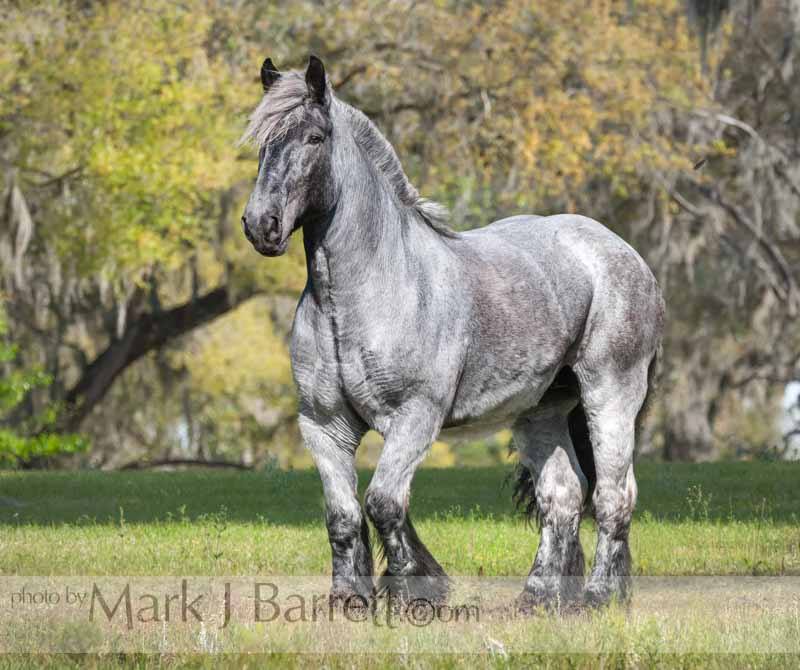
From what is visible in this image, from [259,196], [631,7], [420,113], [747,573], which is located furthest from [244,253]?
[259,196]

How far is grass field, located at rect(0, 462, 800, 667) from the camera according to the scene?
595 cm

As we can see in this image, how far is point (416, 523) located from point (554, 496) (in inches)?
118

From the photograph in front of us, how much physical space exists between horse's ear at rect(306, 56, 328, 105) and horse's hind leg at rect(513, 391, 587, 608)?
240 cm

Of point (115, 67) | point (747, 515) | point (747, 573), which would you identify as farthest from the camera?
point (115, 67)

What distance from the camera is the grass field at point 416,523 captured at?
234 inches

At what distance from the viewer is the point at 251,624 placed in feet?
20.7

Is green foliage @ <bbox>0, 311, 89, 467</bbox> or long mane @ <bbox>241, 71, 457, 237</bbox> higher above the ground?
long mane @ <bbox>241, 71, 457, 237</bbox>

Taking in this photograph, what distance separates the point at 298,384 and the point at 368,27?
16.1m

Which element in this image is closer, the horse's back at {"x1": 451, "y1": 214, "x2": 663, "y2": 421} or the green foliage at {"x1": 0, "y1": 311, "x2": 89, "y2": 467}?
the horse's back at {"x1": 451, "y1": 214, "x2": 663, "y2": 421}

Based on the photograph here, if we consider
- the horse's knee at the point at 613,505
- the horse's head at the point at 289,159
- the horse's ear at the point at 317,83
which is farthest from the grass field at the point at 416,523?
the horse's ear at the point at 317,83

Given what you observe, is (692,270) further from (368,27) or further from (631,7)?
(368,27)

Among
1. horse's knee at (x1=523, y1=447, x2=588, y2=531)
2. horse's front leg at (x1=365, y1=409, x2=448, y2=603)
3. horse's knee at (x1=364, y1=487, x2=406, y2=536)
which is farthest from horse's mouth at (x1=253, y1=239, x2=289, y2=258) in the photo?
horse's knee at (x1=523, y1=447, x2=588, y2=531)

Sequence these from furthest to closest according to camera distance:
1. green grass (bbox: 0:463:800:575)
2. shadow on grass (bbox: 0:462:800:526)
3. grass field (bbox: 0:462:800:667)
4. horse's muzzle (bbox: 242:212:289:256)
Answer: shadow on grass (bbox: 0:462:800:526) < green grass (bbox: 0:463:800:575) < horse's muzzle (bbox: 242:212:289:256) < grass field (bbox: 0:462:800:667)

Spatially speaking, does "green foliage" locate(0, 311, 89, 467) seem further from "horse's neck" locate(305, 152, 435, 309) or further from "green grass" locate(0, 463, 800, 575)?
"horse's neck" locate(305, 152, 435, 309)
